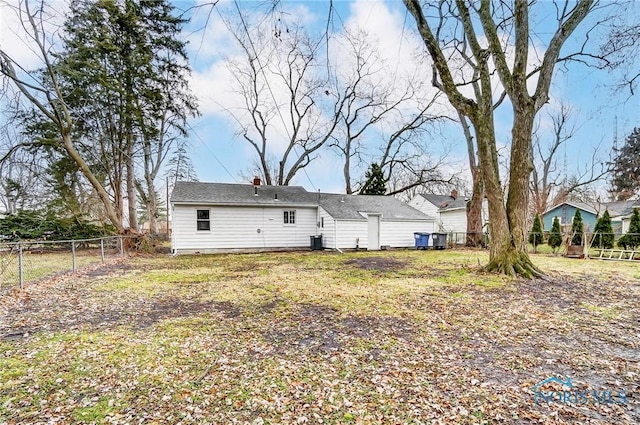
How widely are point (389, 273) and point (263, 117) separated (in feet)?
61.1

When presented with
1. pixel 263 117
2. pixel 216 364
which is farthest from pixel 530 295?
pixel 263 117

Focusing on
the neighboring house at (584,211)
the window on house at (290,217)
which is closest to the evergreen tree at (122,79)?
the window on house at (290,217)

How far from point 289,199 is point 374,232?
4822 millimetres

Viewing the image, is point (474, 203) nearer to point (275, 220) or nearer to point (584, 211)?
point (275, 220)

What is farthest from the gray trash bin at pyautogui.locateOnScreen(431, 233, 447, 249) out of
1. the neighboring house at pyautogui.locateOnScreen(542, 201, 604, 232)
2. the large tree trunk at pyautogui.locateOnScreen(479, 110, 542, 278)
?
the neighboring house at pyautogui.locateOnScreen(542, 201, 604, 232)

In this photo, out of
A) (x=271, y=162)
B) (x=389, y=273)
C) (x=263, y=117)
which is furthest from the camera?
(x=271, y=162)

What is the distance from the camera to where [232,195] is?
51.5 ft

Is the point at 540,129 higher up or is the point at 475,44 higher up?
the point at 540,129

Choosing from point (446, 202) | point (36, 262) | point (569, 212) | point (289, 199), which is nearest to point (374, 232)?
point (289, 199)

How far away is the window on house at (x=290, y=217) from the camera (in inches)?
645

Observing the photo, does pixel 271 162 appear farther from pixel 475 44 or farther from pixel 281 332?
pixel 281 332

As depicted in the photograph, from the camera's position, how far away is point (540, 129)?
82.1 ft

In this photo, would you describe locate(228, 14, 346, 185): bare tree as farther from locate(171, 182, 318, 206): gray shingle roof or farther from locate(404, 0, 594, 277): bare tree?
locate(404, 0, 594, 277): bare tree

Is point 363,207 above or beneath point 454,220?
above
